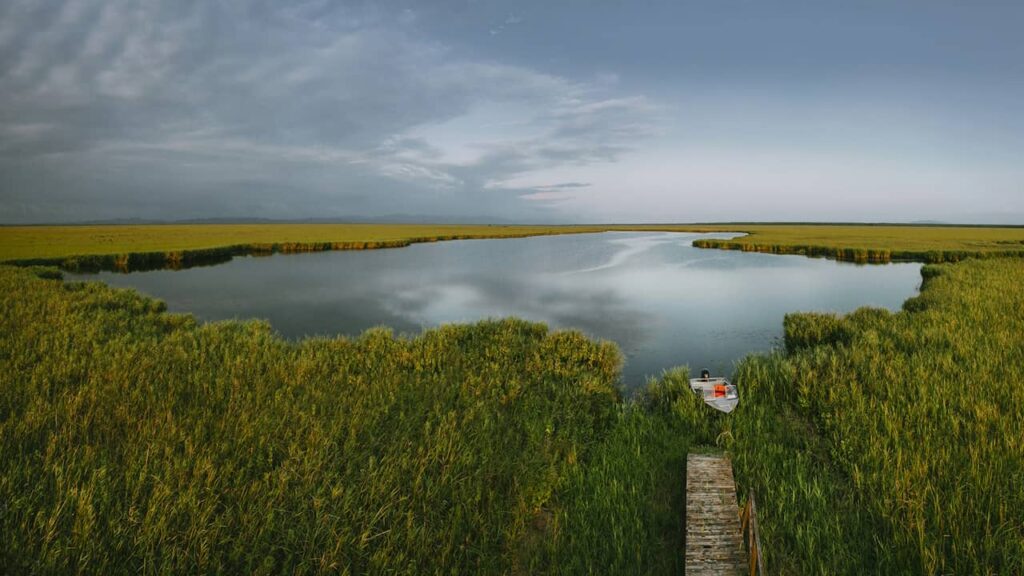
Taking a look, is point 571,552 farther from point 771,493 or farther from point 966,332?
point 966,332

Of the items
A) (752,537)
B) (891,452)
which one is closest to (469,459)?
(752,537)

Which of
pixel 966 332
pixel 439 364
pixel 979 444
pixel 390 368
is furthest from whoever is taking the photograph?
pixel 966 332

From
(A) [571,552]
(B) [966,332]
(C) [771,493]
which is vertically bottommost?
(A) [571,552]

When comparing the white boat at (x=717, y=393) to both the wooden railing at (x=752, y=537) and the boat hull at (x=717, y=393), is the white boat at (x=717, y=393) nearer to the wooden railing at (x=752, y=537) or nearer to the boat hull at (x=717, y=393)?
the boat hull at (x=717, y=393)

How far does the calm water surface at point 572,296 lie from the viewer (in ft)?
63.9

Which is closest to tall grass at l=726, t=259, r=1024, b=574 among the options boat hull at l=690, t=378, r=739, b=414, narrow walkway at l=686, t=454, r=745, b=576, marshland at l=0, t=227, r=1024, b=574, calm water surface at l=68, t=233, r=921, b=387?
marshland at l=0, t=227, r=1024, b=574

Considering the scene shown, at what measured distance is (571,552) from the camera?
553 cm

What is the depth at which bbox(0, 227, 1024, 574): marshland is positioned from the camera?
4773mm

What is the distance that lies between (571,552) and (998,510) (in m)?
4.85

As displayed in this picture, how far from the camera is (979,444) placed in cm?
676

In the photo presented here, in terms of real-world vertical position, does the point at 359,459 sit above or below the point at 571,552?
above

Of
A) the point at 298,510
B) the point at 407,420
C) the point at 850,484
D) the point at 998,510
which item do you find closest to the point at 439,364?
the point at 407,420

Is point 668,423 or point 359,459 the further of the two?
point 668,423

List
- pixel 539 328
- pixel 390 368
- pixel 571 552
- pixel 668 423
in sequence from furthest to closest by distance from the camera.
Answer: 1. pixel 539 328
2. pixel 390 368
3. pixel 668 423
4. pixel 571 552
